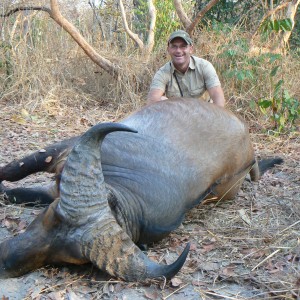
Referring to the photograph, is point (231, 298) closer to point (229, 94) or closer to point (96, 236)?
point (96, 236)

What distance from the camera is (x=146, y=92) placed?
27.2ft

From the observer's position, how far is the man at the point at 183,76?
575 cm

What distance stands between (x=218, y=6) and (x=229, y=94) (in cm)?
477

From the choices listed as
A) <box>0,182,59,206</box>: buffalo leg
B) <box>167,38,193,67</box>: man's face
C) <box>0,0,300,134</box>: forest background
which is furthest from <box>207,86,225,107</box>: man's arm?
<box>0,182,59,206</box>: buffalo leg

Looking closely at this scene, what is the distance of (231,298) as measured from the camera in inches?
105

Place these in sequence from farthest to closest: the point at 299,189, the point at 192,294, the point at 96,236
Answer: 1. the point at 299,189
2. the point at 192,294
3. the point at 96,236

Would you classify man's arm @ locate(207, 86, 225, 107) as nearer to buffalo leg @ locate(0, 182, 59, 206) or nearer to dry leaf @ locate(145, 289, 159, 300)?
buffalo leg @ locate(0, 182, 59, 206)

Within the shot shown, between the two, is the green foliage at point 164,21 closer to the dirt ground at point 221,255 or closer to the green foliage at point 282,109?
the green foliage at point 282,109

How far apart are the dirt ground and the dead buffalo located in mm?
Result: 122

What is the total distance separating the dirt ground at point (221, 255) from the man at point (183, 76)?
1407mm

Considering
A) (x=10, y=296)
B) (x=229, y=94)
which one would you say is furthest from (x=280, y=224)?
(x=229, y=94)

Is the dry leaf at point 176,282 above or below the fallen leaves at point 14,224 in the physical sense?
below

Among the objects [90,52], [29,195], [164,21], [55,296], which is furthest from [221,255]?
[164,21]

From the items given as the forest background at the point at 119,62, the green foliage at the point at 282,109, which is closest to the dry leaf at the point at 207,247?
the green foliage at the point at 282,109
